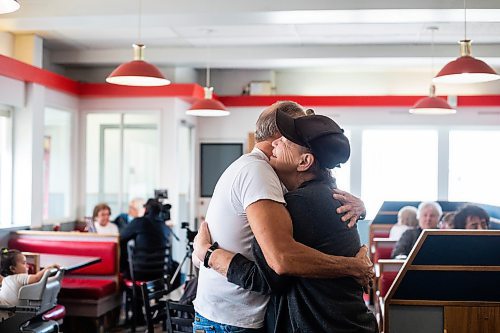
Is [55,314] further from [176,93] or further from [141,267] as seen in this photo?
[176,93]

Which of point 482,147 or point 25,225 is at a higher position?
point 482,147

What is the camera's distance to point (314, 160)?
1.86 m

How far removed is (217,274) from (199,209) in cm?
896

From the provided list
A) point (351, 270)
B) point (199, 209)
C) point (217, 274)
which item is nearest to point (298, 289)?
point (351, 270)

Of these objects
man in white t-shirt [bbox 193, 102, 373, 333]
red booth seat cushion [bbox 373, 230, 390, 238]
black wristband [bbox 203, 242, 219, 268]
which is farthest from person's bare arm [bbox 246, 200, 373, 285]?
red booth seat cushion [bbox 373, 230, 390, 238]

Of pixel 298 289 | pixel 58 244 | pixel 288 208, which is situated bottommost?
pixel 58 244

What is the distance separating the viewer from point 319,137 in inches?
71.6

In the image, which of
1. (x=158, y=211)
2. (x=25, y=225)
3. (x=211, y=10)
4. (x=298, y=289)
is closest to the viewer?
(x=298, y=289)

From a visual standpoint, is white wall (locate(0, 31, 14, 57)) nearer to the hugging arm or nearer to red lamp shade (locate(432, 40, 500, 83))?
red lamp shade (locate(432, 40, 500, 83))

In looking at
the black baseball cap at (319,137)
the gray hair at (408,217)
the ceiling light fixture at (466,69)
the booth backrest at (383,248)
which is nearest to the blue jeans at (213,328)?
the black baseball cap at (319,137)

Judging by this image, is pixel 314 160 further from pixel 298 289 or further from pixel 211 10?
pixel 211 10

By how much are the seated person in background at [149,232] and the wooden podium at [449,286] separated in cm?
337

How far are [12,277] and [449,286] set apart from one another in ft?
9.55

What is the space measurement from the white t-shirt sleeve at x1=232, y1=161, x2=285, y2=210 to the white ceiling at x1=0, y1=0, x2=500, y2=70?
4.15m
